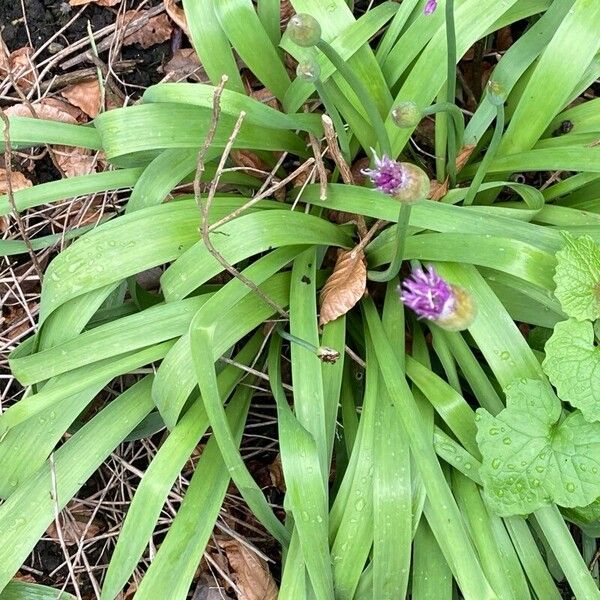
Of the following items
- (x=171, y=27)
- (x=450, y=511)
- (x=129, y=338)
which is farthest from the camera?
(x=171, y=27)

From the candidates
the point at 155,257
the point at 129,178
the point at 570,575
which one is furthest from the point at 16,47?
the point at 570,575

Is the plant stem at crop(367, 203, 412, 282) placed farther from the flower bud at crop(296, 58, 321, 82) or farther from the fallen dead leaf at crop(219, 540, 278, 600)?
the fallen dead leaf at crop(219, 540, 278, 600)

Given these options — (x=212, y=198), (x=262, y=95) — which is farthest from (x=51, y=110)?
(x=212, y=198)

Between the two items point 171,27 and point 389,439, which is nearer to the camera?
point 389,439

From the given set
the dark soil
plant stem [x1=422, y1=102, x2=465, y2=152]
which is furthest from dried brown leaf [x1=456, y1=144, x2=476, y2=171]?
the dark soil

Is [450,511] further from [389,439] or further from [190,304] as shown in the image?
[190,304]

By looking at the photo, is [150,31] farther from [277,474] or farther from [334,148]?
[277,474]
